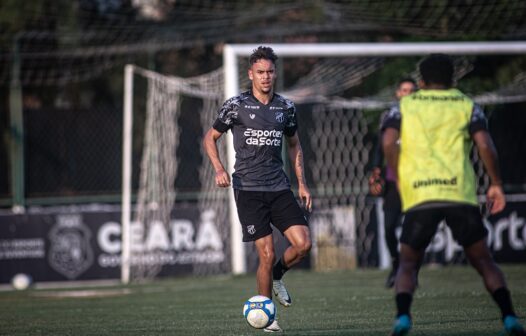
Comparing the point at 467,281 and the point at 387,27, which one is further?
the point at 387,27

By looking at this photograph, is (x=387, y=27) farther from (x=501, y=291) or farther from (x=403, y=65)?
(x=501, y=291)

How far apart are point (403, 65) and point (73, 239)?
7603mm

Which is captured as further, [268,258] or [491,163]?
[268,258]

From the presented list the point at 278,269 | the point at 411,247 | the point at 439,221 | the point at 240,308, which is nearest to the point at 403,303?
the point at 411,247

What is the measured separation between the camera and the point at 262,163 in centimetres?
836

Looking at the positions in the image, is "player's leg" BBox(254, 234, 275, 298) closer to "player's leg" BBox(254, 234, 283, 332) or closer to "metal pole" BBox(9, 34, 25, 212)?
"player's leg" BBox(254, 234, 283, 332)

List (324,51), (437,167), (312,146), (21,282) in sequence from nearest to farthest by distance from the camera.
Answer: (437,167) < (21,282) < (324,51) < (312,146)

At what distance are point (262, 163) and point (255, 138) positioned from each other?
0.21m

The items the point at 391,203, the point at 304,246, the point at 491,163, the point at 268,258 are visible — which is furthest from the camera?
the point at 391,203

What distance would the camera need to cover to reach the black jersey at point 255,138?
836 cm

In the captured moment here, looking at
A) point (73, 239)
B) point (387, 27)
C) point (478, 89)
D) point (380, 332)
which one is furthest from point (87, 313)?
point (478, 89)

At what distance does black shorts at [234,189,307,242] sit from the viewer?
8.27 metres

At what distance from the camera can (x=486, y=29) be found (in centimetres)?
1919

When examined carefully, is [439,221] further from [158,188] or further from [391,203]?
[158,188]
